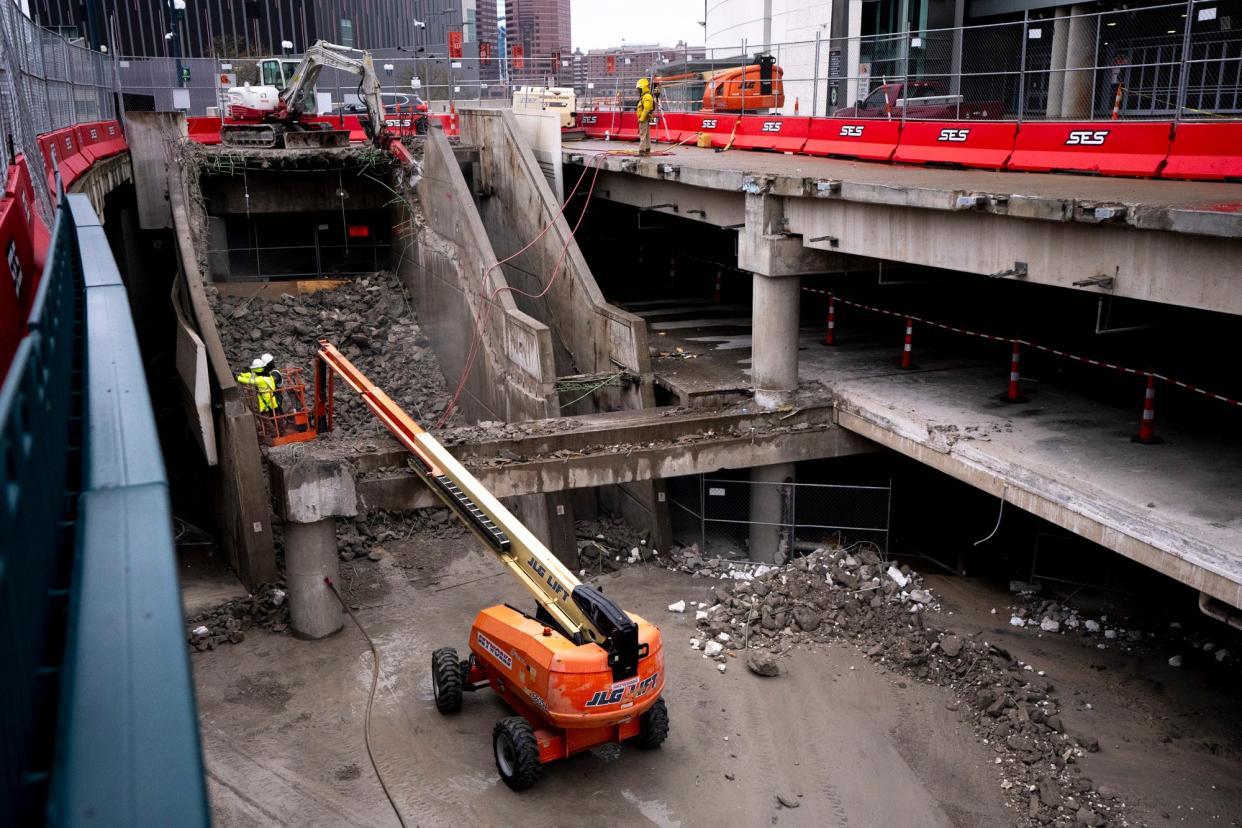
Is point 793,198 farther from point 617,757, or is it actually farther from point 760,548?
point 617,757

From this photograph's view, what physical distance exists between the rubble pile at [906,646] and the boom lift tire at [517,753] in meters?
3.49

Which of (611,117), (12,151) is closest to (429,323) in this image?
(611,117)

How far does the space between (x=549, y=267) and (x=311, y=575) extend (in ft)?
28.9

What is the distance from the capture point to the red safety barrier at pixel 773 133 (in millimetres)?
21844

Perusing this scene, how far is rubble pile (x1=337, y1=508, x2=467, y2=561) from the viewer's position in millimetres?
17525

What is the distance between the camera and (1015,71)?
673 inches

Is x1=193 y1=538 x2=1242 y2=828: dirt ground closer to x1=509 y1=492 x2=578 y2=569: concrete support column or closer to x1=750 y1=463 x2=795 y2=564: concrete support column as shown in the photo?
x1=750 y1=463 x2=795 y2=564: concrete support column

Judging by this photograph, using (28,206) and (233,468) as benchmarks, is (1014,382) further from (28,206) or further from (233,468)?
(28,206)

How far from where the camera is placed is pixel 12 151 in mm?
9836

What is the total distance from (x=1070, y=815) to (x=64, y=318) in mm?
9854

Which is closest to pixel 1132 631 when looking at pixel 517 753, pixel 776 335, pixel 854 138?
pixel 776 335

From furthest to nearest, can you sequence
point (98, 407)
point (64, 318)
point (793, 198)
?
point (793, 198) < point (64, 318) < point (98, 407)

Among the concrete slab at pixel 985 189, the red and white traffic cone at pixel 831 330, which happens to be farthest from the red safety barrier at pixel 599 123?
the red and white traffic cone at pixel 831 330

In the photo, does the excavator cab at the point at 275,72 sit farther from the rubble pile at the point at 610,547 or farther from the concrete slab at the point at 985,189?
the rubble pile at the point at 610,547
